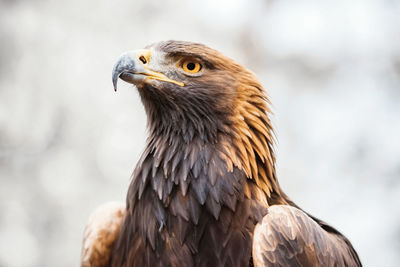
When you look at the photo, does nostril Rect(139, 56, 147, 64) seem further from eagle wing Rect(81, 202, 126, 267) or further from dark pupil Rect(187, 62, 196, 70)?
eagle wing Rect(81, 202, 126, 267)

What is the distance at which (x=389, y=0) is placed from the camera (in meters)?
5.06

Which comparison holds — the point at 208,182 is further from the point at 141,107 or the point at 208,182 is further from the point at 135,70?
the point at 141,107

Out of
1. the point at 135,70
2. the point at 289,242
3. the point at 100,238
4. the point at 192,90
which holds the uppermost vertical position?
the point at 135,70

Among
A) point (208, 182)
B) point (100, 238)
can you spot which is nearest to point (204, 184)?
point (208, 182)

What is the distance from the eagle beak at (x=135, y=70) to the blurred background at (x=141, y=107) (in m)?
2.08

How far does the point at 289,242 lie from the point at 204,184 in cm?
45

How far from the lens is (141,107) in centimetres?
473

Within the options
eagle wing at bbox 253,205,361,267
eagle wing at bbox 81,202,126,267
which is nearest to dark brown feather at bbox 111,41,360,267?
eagle wing at bbox 253,205,361,267

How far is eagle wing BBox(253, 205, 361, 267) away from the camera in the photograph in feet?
6.54

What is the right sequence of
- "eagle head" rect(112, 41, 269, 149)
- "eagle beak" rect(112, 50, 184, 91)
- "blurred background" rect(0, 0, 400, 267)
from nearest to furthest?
"eagle beak" rect(112, 50, 184, 91), "eagle head" rect(112, 41, 269, 149), "blurred background" rect(0, 0, 400, 267)

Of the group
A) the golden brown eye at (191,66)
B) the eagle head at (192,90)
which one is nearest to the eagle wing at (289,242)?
the eagle head at (192,90)

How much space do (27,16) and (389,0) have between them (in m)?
3.64

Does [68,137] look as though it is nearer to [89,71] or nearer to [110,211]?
[89,71]

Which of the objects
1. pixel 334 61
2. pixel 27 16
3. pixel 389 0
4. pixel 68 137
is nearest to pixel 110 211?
pixel 68 137
